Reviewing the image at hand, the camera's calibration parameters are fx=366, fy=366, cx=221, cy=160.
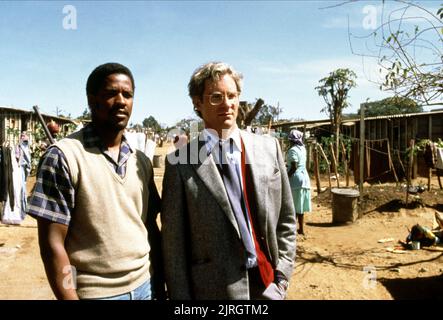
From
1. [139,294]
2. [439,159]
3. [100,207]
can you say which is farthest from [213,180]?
[439,159]

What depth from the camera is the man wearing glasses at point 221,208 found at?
1766 millimetres

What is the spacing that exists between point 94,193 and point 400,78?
316 centimetres

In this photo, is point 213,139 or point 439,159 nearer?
point 213,139

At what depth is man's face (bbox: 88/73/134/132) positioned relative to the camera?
172 centimetres

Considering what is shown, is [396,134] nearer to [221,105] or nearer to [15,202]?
[15,202]

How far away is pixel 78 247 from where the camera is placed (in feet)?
5.19

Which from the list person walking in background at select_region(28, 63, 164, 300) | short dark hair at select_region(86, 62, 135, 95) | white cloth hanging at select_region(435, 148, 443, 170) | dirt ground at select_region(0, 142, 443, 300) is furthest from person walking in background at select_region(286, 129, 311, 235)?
short dark hair at select_region(86, 62, 135, 95)

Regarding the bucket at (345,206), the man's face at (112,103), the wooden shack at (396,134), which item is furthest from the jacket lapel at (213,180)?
the wooden shack at (396,134)

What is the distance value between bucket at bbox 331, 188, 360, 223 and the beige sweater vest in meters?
7.00

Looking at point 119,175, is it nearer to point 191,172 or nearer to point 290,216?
point 191,172

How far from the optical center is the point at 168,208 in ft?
5.84

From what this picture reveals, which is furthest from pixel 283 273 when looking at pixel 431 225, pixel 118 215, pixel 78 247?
pixel 431 225

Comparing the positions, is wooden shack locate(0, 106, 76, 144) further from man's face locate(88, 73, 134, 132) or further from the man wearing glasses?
the man wearing glasses

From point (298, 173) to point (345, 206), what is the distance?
1.70 metres
